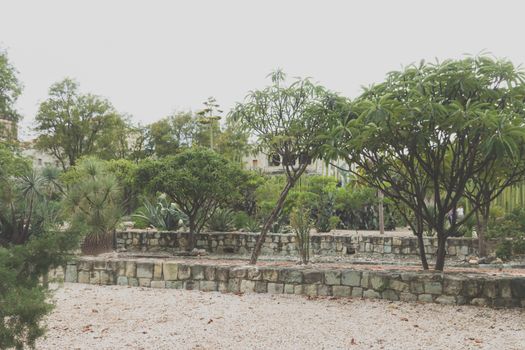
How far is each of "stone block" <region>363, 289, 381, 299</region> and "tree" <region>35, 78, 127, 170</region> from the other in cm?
2817

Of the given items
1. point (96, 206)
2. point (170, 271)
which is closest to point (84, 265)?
point (170, 271)

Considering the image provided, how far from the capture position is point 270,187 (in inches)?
704

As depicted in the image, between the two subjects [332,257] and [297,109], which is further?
[332,257]

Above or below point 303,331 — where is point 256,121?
above

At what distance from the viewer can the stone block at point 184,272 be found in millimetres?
7570

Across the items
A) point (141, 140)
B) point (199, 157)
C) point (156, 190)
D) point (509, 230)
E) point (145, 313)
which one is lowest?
point (145, 313)

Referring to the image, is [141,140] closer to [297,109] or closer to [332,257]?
[332,257]

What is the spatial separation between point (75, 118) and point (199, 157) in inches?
851

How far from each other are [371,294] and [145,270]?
11.9ft

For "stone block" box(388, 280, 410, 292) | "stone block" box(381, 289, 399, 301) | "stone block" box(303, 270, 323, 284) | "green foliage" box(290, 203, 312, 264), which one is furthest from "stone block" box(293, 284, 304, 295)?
"green foliage" box(290, 203, 312, 264)

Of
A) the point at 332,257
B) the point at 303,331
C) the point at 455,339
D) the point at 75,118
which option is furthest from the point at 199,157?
the point at 75,118

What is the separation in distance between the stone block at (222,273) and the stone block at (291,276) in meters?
0.88

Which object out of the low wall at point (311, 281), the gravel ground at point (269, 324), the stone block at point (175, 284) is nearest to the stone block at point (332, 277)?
the low wall at point (311, 281)

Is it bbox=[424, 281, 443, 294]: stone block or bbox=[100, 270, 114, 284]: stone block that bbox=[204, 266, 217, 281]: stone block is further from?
bbox=[424, 281, 443, 294]: stone block
